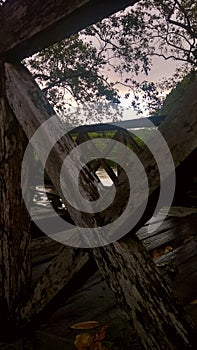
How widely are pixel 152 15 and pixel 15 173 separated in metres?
16.2

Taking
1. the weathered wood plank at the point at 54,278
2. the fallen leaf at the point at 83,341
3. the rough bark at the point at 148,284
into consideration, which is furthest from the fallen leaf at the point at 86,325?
the rough bark at the point at 148,284

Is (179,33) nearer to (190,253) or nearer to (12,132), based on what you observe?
(190,253)

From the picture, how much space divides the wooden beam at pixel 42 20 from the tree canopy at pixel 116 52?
13830mm

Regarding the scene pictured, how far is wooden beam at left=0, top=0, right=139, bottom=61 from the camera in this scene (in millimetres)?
1341

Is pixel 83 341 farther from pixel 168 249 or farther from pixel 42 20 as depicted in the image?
pixel 168 249

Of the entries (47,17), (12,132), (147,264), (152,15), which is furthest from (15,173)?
(152,15)

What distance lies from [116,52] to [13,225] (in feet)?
51.5

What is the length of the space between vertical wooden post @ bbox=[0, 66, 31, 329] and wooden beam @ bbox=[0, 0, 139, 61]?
1.26 ft

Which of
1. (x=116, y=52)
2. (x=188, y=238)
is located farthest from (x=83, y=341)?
(x=116, y=52)

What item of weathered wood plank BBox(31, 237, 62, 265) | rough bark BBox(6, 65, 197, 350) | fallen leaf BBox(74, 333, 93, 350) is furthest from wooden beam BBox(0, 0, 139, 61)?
weathered wood plank BBox(31, 237, 62, 265)

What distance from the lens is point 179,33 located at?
1712 centimetres

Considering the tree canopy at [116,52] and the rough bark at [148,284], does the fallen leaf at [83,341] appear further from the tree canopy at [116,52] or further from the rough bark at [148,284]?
the tree canopy at [116,52]

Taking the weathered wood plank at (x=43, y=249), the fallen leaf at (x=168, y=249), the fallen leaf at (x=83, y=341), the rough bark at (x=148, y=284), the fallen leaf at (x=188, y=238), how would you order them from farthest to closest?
the fallen leaf at (x=188, y=238) < the fallen leaf at (x=168, y=249) < the weathered wood plank at (x=43, y=249) < the fallen leaf at (x=83, y=341) < the rough bark at (x=148, y=284)

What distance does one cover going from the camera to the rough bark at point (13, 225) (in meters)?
1.92
